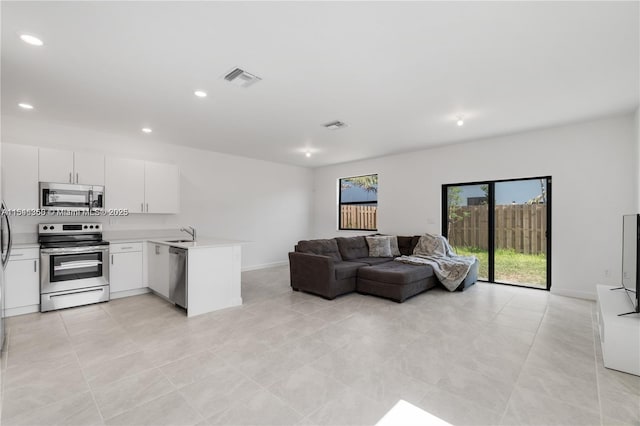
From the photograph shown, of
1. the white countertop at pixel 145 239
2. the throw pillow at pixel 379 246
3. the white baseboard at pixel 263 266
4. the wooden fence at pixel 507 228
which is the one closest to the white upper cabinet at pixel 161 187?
the white countertop at pixel 145 239

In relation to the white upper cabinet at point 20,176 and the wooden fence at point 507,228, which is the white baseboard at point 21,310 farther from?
the wooden fence at point 507,228

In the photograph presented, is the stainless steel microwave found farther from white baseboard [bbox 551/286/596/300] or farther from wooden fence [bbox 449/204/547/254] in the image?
white baseboard [bbox 551/286/596/300]

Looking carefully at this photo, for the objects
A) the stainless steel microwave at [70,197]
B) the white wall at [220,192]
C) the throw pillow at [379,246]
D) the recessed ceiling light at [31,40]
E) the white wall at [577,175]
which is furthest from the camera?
the throw pillow at [379,246]

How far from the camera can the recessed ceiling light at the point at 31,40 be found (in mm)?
2258

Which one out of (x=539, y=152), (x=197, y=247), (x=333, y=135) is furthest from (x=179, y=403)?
(x=539, y=152)

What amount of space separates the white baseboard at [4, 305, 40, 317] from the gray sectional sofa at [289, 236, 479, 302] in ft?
11.1

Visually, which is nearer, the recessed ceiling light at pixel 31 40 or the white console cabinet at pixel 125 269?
the recessed ceiling light at pixel 31 40

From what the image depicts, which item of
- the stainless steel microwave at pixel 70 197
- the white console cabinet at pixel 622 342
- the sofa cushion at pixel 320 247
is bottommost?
the white console cabinet at pixel 622 342

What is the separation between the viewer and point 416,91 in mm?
3268

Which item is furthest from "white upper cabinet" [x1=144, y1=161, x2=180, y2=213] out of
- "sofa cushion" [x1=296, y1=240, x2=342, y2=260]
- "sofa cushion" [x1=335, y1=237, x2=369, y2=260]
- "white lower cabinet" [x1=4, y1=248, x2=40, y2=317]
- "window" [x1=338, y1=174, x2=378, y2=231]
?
"window" [x1=338, y1=174, x2=378, y2=231]

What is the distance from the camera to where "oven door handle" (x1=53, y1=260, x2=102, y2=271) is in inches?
154

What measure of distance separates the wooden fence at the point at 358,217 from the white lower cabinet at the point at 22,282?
589 cm

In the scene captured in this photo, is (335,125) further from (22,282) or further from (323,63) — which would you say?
(22,282)

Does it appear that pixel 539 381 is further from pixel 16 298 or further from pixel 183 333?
pixel 16 298
